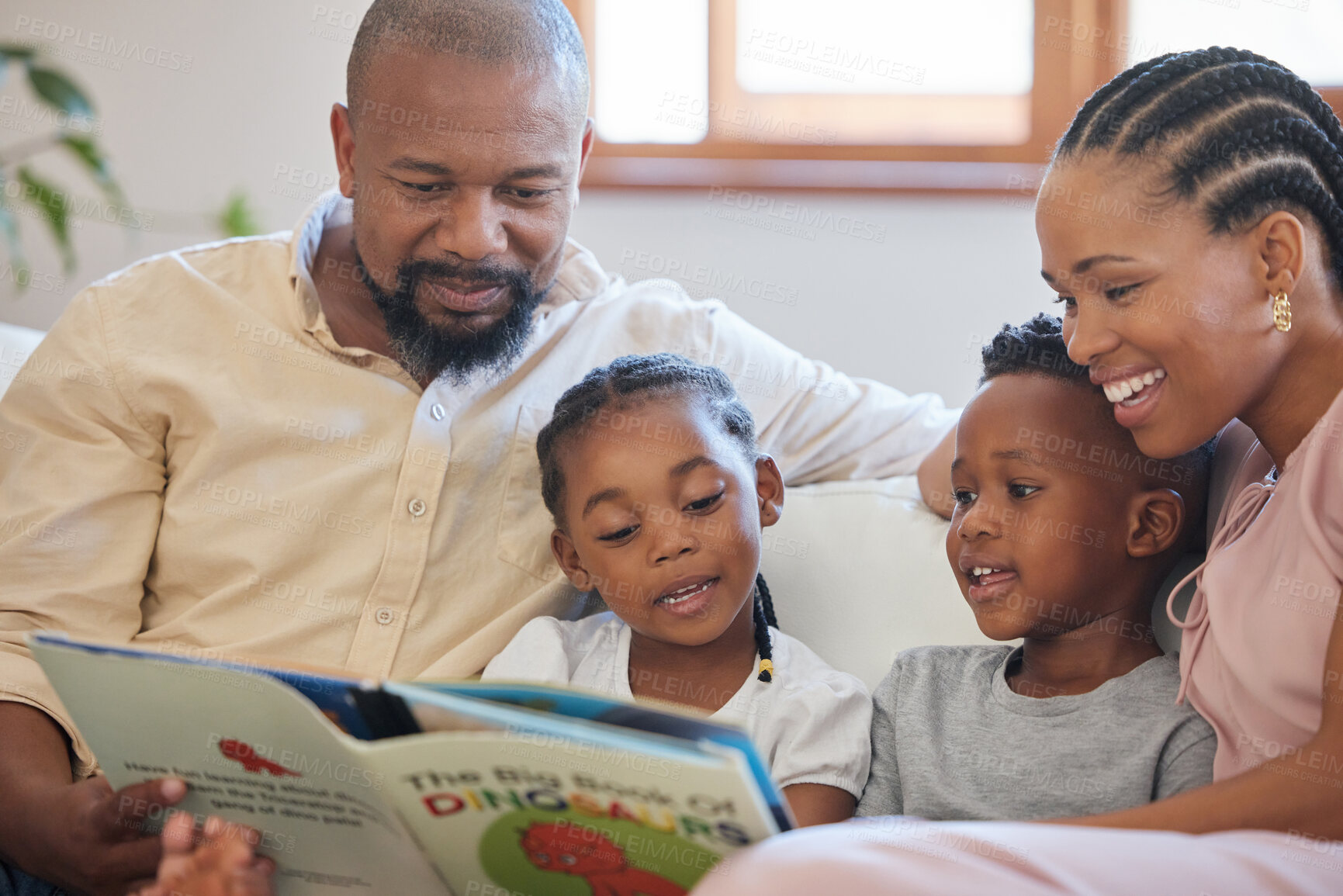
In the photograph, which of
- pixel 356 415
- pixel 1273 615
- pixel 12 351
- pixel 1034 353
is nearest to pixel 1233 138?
pixel 1034 353

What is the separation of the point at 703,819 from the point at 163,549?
949mm

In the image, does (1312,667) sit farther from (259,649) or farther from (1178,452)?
(259,649)

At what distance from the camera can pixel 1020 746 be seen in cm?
126

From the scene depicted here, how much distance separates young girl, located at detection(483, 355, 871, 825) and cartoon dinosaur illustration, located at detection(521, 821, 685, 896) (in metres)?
0.29

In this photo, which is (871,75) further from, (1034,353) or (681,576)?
(681,576)

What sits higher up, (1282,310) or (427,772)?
(1282,310)

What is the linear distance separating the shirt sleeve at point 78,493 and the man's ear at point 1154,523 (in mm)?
1221

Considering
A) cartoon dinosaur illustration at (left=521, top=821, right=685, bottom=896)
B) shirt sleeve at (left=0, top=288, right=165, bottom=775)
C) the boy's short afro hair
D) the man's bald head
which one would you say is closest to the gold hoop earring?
the boy's short afro hair

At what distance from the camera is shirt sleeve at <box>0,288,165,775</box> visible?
1.42 metres

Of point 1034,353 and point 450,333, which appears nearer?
point 1034,353

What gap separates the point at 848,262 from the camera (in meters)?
2.71

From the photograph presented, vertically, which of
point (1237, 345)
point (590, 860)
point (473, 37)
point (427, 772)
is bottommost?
point (590, 860)

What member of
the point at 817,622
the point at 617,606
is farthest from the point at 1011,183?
the point at 617,606

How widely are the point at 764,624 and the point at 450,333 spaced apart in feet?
1.86
